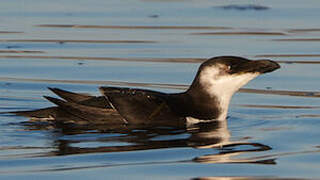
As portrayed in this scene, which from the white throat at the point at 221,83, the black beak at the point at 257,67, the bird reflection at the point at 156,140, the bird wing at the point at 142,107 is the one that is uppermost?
the black beak at the point at 257,67

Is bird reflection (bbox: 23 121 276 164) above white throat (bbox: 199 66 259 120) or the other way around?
the other way around

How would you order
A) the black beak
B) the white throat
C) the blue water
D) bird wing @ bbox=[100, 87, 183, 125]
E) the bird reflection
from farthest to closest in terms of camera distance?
the white throat → the black beak → bird wing @ bbox=[100, 87, 183, 125] → the bird reflection → the blue water

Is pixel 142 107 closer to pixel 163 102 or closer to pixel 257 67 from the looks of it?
pixel 163 102

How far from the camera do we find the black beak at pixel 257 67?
11961mm

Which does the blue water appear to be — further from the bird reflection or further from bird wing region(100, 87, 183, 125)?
bird wing region(100, 87, 183, 125)

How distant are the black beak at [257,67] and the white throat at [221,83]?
A: 7 centimetres

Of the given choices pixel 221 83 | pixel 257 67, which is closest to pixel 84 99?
pixel 221 83

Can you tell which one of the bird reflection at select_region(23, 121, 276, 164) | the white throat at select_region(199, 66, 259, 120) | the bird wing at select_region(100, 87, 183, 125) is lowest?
the bird reflection at select_region(23, 121, 276, 164)

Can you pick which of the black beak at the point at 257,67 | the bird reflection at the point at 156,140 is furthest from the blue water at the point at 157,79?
the black beak at the point at 257,67

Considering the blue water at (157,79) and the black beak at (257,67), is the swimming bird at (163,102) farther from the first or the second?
the blue water at (157,79)

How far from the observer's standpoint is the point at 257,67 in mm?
11961

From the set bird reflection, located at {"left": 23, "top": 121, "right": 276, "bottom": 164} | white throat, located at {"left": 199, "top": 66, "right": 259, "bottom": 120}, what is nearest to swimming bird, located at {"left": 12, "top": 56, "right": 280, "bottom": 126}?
white throat, located at {"left": 199, "top": 66, "right": 259, "bottom": 120}

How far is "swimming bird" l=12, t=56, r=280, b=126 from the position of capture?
11.7 metres

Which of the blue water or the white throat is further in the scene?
the white throat
